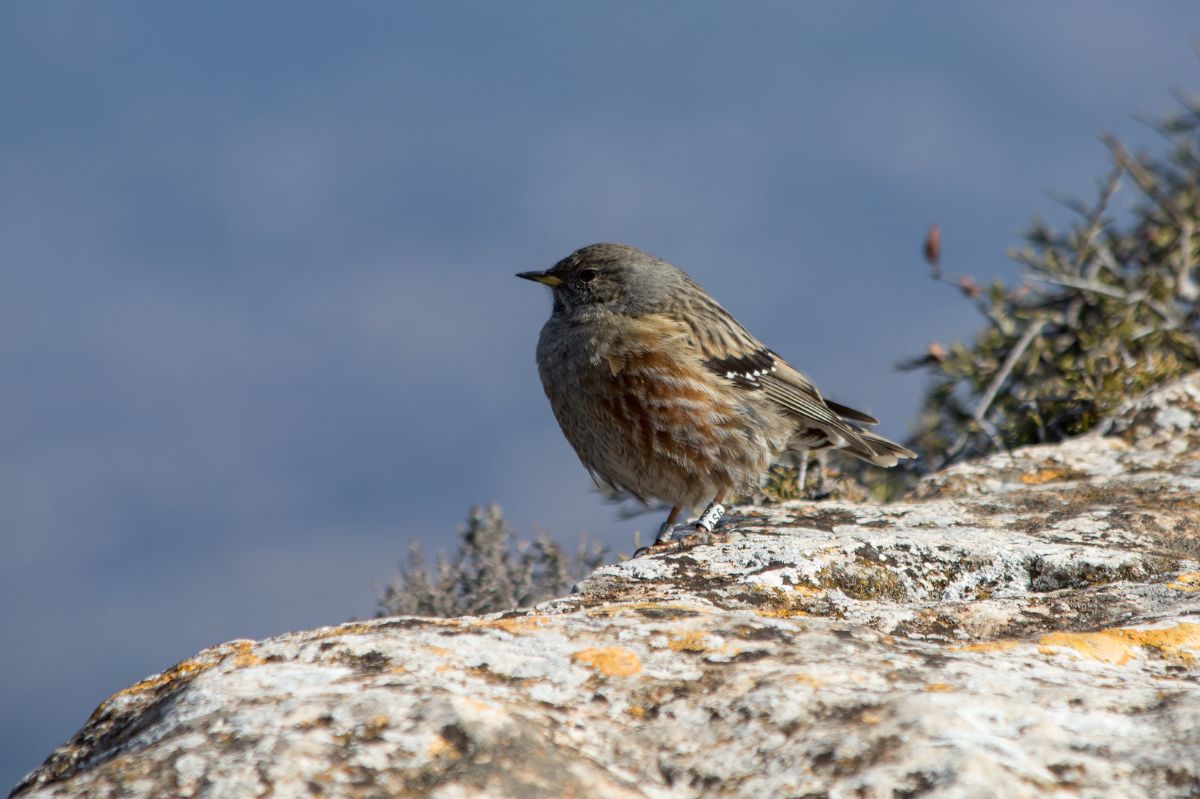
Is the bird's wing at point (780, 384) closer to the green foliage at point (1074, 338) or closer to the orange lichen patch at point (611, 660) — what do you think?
the green foliage at point (1074, 338)

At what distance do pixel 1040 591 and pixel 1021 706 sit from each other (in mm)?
1728

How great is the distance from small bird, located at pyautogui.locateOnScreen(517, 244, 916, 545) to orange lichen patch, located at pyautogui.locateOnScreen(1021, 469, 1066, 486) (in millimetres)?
1371

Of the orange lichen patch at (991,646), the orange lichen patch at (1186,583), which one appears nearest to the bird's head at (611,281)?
the orange lichen patch at (1186,583)

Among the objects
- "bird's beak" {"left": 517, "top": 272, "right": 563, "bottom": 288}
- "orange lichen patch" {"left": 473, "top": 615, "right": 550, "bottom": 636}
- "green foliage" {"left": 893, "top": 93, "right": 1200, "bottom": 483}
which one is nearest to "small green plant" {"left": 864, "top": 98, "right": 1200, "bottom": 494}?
"green foliage" {"left": 893, "top": 93, "right": 1200, "bottom": 483}

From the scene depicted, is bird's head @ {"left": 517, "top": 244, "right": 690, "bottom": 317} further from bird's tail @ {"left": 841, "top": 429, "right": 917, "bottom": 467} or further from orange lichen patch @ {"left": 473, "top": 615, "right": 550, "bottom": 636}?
orange lichen patch @ {"left": 473, "top": 615, "right": 550, "bottom": 636}

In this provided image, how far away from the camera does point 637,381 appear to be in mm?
6340

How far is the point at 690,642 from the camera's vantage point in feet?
9.05

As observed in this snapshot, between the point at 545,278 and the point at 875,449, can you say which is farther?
the point at 545,278

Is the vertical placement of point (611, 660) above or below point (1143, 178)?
below

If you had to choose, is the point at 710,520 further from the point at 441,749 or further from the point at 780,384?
the point at 441,749

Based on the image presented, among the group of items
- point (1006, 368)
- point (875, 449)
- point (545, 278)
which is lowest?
point (875, 449)

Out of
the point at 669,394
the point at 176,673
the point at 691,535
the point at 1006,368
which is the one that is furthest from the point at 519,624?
the point at 1006,368

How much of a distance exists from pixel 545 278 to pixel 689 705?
209 inches


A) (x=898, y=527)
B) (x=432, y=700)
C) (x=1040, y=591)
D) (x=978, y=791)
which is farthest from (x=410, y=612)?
(x=978, y=791)
